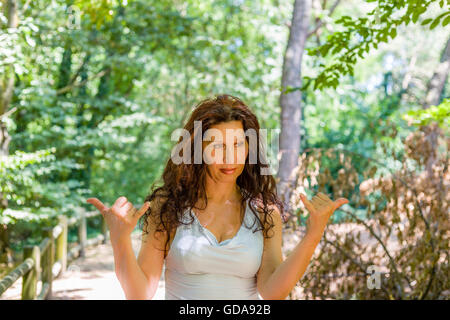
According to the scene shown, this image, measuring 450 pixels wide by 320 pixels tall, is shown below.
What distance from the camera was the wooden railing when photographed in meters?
5.00

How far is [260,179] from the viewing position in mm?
2023

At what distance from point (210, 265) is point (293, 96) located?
6.68 m

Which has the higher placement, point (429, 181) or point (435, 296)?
point (429, 181)

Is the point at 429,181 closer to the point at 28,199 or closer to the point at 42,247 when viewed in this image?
the point at 42,247

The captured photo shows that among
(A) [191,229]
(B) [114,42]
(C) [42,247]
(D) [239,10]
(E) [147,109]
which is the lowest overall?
(C) [42,247]

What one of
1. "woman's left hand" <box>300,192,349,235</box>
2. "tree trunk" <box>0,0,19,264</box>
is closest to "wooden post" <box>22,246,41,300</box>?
"tree trunk" <box>0,0,19,264</box>

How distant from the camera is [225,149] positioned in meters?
1.81

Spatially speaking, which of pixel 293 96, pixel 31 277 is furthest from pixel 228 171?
pixel 293 96

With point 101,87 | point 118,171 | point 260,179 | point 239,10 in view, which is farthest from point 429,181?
point 118,171

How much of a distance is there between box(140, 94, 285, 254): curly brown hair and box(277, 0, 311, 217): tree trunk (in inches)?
241

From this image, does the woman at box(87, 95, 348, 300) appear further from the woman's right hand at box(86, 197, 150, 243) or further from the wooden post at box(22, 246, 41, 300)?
the wooden post at box(22, 246, 41, 300)

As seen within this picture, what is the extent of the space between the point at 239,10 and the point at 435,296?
9.82m

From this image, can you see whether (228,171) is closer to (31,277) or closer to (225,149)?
(225,149)
